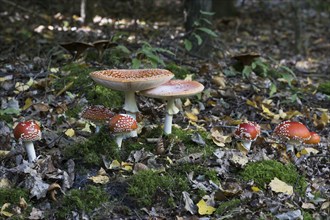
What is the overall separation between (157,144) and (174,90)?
0.67 metres

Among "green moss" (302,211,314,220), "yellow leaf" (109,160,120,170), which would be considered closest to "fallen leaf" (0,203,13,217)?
"yellow leaf" (109,160,120,170)

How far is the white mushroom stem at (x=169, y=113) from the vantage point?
16.7ft

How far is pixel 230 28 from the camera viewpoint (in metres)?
13.6

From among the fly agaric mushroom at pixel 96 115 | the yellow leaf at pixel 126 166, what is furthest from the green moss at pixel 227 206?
the fly agaric mushroom at pixel 96 115

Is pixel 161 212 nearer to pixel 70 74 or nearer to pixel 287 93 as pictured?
pixel 70 74

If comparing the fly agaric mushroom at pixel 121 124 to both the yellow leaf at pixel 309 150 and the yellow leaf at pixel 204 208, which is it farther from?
the yellow leaf at pixel 309 150

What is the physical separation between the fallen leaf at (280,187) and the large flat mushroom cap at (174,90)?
46.2 inches

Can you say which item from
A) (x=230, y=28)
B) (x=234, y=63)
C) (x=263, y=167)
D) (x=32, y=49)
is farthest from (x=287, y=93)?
(x=230, y=28)

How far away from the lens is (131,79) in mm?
4516

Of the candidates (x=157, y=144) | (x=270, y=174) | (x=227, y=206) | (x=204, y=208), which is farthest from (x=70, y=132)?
(x=270, y=174)

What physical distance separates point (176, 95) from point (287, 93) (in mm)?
3577

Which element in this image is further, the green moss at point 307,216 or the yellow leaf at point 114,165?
the yellow leaf at point 114,165

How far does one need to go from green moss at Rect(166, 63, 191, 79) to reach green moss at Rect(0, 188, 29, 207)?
362 centimetres

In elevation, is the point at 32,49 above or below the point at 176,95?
below
